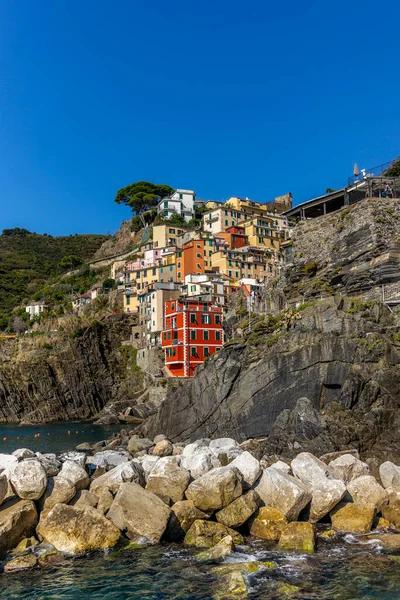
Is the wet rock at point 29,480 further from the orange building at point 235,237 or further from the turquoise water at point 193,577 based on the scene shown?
the orange building at point 235,237

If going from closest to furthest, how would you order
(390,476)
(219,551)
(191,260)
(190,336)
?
1. (219,551)
2. (390,476)
3. (190,336)
4. (191,260)

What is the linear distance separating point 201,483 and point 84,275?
10340cm

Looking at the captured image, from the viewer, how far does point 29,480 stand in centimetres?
1642

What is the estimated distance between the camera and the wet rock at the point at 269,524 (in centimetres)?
1598

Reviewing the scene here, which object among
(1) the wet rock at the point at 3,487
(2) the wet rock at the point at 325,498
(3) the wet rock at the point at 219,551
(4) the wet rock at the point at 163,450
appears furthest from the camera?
(4) the wet rock at the point at 163,450

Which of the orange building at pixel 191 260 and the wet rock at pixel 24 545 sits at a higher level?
the orange building at pixel 191 260

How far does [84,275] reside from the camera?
383 feet

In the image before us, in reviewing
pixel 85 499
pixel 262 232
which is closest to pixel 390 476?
pixel 85 499

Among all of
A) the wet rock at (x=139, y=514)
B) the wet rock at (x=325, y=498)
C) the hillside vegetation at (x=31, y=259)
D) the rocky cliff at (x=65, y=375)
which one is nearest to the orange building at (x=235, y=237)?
the rocky cliff at (x=65, y=375)

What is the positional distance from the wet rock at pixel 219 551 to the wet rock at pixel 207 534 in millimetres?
578

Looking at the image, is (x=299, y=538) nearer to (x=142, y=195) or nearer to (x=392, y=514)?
(x=392, y=514)

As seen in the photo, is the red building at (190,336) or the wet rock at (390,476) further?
the red building at (190,336)

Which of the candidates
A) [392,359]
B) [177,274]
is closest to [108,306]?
[177,274]

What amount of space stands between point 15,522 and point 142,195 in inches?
4381
